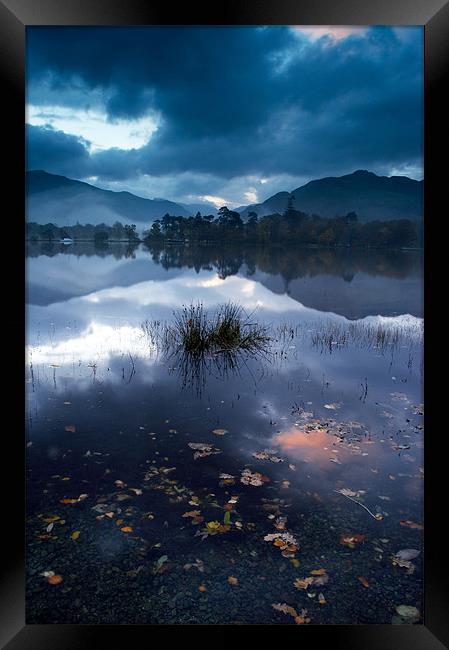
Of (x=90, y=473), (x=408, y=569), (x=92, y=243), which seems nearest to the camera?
(x=408, y=569)

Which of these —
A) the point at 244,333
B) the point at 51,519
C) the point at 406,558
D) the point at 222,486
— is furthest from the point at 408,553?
the point at 244,333

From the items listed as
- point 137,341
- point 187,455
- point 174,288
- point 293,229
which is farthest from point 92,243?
point 187,455

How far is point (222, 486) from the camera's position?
14.1ft

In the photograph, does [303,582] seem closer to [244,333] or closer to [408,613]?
[408,613]

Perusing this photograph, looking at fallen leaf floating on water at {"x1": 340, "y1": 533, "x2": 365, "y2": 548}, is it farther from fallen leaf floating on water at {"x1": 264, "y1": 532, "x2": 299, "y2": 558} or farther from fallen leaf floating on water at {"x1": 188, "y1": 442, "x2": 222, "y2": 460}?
fallen leaf floating on water at {"x1": 188, "y1": 442, "x2": 222, "y2": 460}

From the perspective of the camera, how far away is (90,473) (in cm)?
442

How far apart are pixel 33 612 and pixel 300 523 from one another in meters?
2.01

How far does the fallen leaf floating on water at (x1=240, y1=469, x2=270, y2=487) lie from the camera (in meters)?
4.37

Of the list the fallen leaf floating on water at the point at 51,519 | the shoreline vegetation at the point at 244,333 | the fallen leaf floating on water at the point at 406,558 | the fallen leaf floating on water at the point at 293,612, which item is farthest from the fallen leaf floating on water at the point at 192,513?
the shoreline vegetation at the point at 244,333

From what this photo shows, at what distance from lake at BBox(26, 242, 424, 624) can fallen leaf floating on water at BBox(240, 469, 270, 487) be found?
19 millimetres

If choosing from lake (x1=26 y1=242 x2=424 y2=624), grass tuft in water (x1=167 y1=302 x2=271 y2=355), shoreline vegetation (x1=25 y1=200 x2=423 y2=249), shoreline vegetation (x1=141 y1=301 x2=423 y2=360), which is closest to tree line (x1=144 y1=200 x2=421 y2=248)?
shoreline vegetation (x1=25 y1=200 x2=423 y2=249)

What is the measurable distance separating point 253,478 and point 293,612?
1728 mm

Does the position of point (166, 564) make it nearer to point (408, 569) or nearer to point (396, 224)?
point (408, 569)
